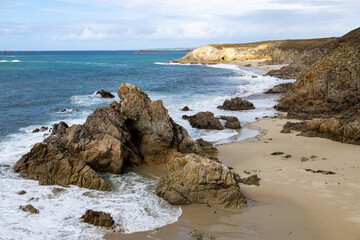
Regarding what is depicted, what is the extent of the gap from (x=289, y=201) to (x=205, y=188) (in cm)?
315

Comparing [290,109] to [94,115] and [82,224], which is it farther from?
[82,224]

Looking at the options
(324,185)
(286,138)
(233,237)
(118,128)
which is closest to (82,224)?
(233,237)

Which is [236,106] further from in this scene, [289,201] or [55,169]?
[55,169]

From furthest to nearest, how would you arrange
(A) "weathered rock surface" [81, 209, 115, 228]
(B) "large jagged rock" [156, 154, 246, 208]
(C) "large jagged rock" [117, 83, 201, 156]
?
(C) "large jagged rock" [117, 83, 201, 156]
(B) "large jagged rock" [156, 154, 246, 208]
(A) "weathered rock surface" [81, 209, 115, 228]

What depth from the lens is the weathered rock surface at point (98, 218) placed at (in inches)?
436

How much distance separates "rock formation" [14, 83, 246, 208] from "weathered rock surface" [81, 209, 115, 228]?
2.58m

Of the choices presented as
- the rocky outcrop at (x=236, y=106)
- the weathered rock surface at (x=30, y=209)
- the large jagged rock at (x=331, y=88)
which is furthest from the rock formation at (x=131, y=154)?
the rocky outcrop at (x=236, y=106)

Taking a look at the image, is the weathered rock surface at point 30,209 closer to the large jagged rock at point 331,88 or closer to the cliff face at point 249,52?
the large jagged rock at point 331,88

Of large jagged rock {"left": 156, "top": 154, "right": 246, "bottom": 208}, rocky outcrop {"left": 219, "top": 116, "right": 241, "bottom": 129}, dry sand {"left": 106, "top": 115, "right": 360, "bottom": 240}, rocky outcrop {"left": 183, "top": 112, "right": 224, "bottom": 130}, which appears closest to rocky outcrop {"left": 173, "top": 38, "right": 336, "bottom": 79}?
rocky outcrop {"left": 219, "top": 116, "right": 241, "bottom": 129}

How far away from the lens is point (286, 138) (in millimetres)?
21547

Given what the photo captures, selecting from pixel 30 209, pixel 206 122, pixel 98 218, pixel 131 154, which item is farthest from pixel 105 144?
pixel 206 122

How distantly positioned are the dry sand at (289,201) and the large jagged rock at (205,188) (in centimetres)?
37

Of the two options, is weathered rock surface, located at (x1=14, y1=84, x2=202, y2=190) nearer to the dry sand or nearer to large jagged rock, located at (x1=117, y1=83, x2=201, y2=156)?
large jagged rock, located at (x1=117, y1=83, x2=201, y2=156)

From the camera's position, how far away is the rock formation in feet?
42.5
